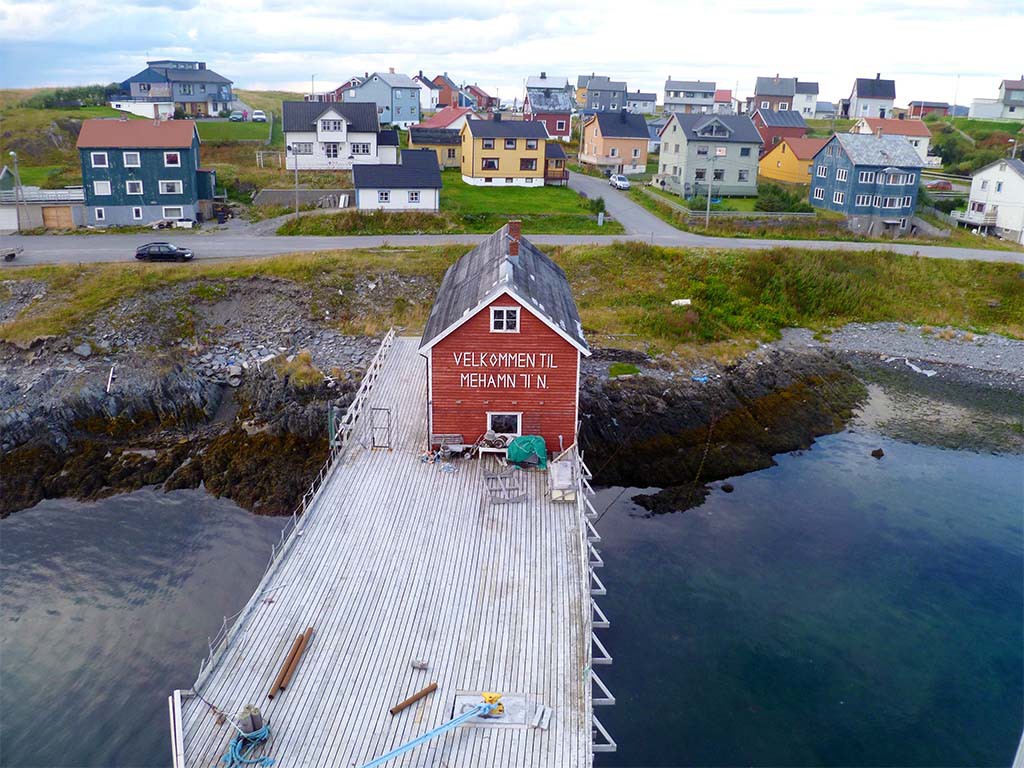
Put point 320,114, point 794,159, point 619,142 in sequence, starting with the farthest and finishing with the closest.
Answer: point 619,142 < point 794,159 < point 320,114

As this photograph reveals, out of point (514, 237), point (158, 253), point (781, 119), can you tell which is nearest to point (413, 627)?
point (514, 237)

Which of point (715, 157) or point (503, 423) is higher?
point (715, 157)

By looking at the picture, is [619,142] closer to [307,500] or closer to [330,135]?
[330,135]

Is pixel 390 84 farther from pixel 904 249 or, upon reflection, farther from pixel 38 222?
pixel 904 249

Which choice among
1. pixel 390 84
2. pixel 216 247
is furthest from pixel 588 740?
pixel 390 84

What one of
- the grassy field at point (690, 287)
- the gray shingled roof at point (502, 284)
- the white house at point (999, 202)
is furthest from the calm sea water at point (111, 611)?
the white house at point (999, 202)

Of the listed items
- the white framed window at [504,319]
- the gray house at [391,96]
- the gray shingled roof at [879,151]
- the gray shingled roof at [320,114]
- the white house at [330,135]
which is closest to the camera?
the white framed window at [504,319]

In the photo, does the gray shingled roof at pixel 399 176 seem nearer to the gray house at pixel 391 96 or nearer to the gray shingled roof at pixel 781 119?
the gray house at pixel 391 96
